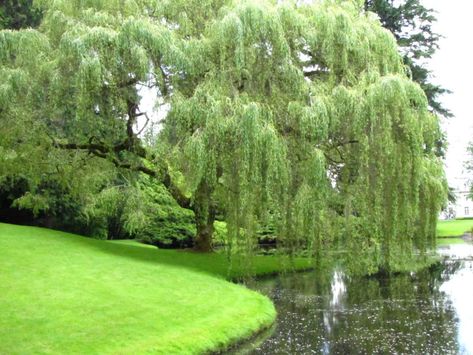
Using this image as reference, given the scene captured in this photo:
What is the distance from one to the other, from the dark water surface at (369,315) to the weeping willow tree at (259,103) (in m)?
1.58

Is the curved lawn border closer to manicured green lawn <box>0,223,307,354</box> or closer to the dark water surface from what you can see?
manicured green lawn <box>0,223,307,354</box>

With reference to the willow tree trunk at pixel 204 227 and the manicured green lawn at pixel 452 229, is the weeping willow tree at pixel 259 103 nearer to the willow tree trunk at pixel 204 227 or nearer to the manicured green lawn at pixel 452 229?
the willow tree trunk at pixel 204 227

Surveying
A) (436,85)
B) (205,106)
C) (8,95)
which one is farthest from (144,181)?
(436,85)

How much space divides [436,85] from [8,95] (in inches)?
1083

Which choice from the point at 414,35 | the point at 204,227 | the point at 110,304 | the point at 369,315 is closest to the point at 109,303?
the point at 110,304

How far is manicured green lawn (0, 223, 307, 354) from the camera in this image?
894 cm

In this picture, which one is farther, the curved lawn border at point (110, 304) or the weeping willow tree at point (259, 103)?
the weeping willow tree at point (259, 103)

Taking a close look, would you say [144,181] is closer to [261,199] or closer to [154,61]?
[154,61]

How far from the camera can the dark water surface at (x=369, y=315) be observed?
33.8ft

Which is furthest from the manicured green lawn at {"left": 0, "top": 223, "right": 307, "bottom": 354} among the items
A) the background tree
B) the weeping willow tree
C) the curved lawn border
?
the background tree

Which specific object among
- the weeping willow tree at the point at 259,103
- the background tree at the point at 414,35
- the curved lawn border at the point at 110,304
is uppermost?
the background tree at the point at 414,35

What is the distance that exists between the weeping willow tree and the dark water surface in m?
1.58

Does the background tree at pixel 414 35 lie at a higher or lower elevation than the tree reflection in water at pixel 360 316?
higher

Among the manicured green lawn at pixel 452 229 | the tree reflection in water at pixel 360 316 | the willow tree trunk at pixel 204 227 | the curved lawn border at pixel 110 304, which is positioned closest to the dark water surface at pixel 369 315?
the tree reflection in water at pixel 360 316
